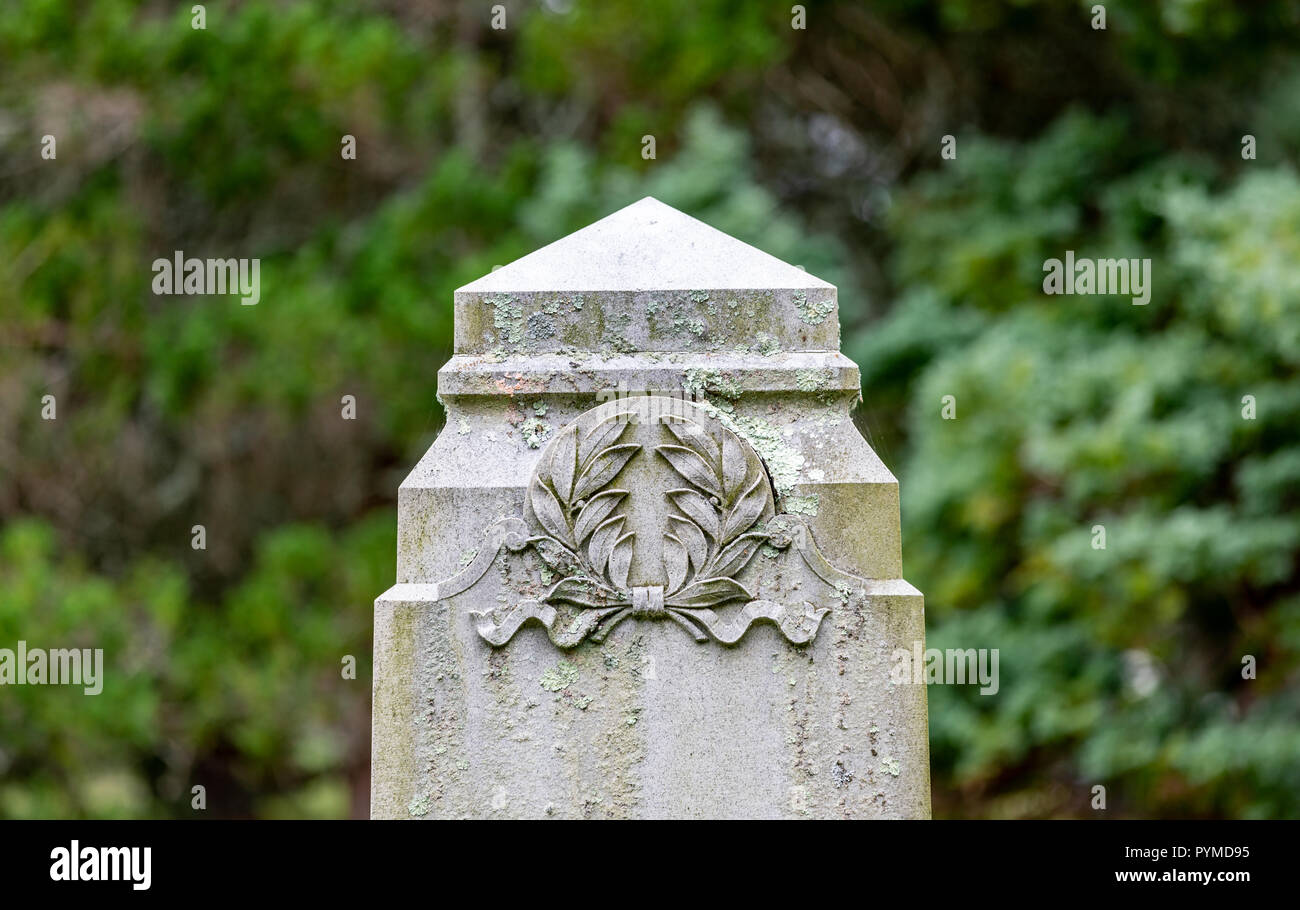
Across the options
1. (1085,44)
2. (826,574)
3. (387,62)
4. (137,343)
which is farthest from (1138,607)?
(137,343)

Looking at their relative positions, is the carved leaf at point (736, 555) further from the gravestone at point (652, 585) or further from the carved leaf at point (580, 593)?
the carved leaf at point (580, 593)

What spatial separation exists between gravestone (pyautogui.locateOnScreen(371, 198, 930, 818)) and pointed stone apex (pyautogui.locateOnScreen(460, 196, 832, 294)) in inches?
1.0

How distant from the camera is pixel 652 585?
2.80 metres

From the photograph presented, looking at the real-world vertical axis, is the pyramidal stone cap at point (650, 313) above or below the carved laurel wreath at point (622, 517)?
above

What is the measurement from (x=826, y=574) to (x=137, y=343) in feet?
24.7

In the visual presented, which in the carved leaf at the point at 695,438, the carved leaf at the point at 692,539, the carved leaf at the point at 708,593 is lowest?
the carved leaf at the point at 708,593

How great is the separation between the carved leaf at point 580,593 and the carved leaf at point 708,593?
0.38ft

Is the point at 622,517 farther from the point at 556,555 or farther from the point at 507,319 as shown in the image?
the point at 507,319

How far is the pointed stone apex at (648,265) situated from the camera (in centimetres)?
287

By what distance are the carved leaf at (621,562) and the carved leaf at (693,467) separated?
0.55 ft

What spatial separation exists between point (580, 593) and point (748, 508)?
1.21 ft

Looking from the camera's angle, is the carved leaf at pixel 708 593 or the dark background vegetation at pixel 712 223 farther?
the dark background vegetation at pixel 712 223

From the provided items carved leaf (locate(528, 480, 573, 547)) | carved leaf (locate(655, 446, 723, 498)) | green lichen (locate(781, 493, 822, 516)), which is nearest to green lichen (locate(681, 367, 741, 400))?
carved leaf (locate(655, 446, 723, 498))

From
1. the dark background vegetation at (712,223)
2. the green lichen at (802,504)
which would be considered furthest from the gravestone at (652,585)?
the dark background vegetation at (712,223)
